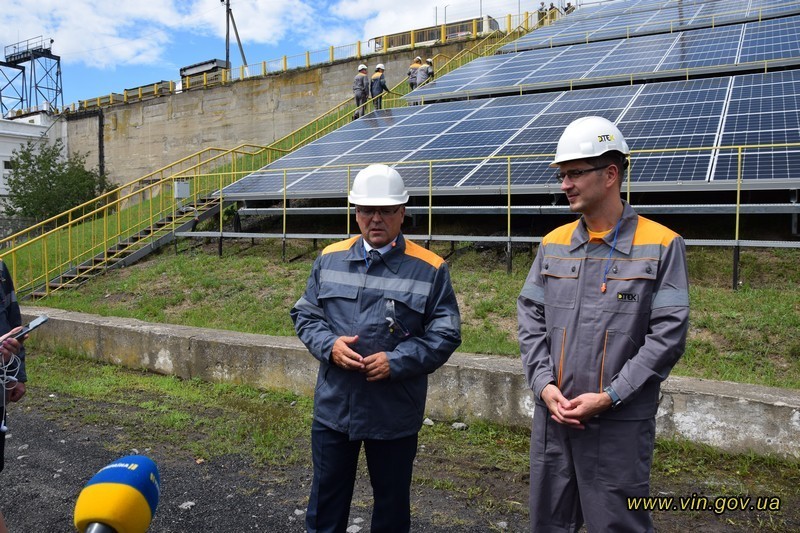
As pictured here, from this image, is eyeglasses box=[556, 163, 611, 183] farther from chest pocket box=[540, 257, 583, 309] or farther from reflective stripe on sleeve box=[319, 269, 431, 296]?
reflective stripe on sleeve box=[319, 269, 431, 296]

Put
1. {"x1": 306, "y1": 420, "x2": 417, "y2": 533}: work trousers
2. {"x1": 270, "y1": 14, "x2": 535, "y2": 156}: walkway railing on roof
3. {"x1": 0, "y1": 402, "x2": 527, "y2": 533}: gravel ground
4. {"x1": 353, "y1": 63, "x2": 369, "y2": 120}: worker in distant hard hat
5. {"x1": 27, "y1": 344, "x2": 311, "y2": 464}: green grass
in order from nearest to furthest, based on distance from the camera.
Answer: {"x1": 306, "y1": 420, "x2": 417, "y2": 533}: work trousers
{"x1": 0, "y1": 402, "x2": 527, "y2": 533}: gravel ground
{"x1": 27, "y1": 344, "x2": 311, "y2": 464}: green grass
{"x1": 353, "y1": 63, "x2": 369, "y2": 120}: worker in distant hard hat
{"x1": 270, "y1": 14, "x2": 535, "y2": 156}: walkway railing on roof

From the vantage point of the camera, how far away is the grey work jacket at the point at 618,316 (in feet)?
7.34

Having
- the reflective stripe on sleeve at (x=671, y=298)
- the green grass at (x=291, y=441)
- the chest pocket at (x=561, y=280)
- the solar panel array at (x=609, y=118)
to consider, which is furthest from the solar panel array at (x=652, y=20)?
the reflective stripe on sleeve at (x=671, y=298)

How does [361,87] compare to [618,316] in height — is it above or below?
above

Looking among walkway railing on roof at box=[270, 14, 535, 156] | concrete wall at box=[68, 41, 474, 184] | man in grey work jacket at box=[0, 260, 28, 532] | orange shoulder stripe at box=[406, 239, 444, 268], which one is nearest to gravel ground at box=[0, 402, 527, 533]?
man in grey work jacket at box=[0, 260, 28, 532]

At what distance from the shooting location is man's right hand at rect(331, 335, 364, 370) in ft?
8.75

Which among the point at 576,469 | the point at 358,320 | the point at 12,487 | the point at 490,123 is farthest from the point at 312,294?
the point at 490,123

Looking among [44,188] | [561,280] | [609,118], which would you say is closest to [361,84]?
[609,118]

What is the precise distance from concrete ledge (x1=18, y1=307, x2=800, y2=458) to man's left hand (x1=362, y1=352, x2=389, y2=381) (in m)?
2.35

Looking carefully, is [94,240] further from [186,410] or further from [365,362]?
[365,362]

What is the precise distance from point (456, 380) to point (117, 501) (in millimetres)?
4111

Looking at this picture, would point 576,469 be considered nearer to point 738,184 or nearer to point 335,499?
point 335,499

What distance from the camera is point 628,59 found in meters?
16.0

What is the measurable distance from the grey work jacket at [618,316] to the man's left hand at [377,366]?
624 millimetres
